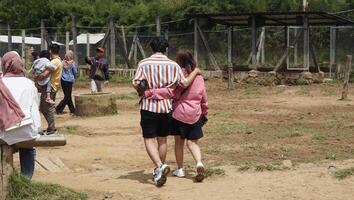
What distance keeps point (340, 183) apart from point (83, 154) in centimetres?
428

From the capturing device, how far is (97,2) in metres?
42.9

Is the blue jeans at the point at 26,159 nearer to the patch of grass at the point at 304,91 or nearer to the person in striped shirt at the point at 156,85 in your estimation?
the person in striped shirt at the point at 156,85

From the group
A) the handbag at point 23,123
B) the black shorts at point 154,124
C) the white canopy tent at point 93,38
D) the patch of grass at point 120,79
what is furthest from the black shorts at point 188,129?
the white canopy tent at point 93,38

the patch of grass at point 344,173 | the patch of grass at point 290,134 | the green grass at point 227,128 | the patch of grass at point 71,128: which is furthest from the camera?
the patch of grass at point 71,128

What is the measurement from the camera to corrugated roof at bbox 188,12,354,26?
994 inches

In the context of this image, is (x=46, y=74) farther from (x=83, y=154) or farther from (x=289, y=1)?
(x=289, y=1)

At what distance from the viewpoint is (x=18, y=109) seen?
6336 mm

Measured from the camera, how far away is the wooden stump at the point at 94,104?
48.8 feet

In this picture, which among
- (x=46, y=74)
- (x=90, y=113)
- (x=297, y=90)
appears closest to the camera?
(x=46, y=74)

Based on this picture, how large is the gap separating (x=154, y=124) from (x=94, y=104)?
286 inches

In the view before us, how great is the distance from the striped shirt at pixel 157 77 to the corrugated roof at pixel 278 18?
56.2 ft

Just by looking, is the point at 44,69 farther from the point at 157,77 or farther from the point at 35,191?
the point at 35,191

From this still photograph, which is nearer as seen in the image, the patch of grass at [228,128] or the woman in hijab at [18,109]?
the woman in hijab at [18,109]

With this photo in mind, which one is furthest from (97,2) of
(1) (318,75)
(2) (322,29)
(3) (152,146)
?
(3) (152,146)
